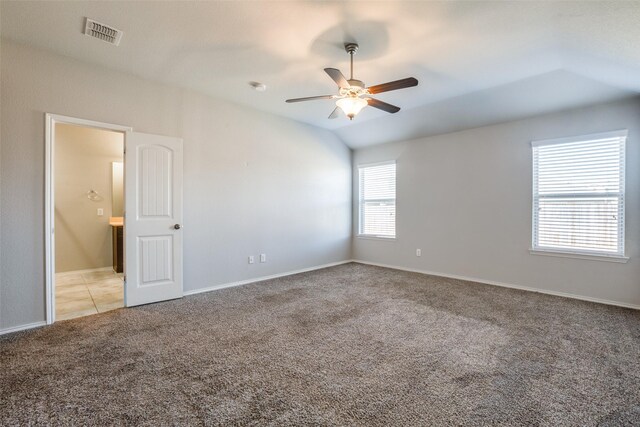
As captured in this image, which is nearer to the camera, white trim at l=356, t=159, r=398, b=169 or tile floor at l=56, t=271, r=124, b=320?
tile floor at l=56, t=271, r=124, b=320

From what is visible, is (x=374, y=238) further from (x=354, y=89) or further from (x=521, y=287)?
(x=354, y=89)

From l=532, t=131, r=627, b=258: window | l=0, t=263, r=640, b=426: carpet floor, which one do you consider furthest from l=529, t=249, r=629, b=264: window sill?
l=0, t=263, r=640, b=426: carpet floor

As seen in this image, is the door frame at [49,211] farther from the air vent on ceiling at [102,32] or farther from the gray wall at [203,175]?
the air vent on ceiling at [102,32]

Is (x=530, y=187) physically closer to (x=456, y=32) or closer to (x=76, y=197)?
(x=456, y=32)

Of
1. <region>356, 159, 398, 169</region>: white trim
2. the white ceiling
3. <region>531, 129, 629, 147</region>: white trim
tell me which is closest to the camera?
the white ceiling

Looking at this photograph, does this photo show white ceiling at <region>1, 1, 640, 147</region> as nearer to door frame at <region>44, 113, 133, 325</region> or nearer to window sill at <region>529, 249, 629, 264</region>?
door frame at <region>44, 113, 133, 325</region>

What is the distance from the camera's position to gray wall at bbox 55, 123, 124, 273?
5199 mm

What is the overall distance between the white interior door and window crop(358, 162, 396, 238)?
3721mm

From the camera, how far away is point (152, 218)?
3.71 meters

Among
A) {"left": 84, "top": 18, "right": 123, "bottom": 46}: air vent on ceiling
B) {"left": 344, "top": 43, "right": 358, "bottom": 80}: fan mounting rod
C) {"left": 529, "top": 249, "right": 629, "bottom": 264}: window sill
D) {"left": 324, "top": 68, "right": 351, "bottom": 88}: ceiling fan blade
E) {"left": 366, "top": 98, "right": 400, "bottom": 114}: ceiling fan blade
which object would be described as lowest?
{"left": 529, "top": 249, "right": 629, "bottom": 264}: window sill

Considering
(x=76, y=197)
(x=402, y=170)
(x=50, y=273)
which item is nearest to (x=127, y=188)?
(x=50, y=273)

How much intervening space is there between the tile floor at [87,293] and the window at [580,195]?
5.70 meters

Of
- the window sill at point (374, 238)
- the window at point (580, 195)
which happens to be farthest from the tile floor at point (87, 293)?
the window at point (580, 195)

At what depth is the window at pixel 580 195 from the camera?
12.2 feet
